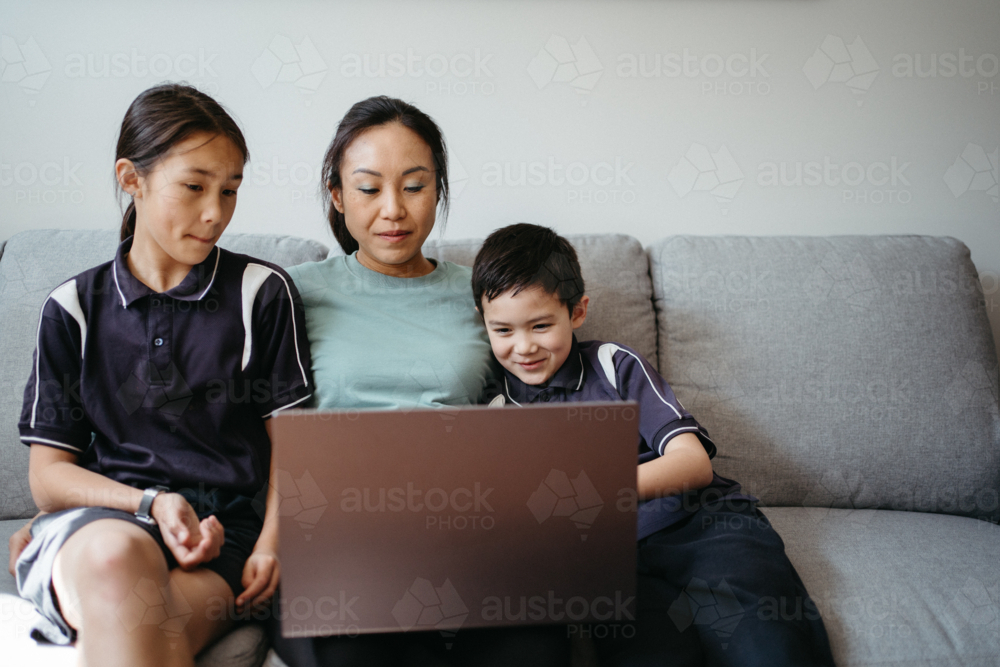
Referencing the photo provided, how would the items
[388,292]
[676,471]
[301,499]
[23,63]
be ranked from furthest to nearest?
[23,63] < [388,292] < [676,471] < [301,499]

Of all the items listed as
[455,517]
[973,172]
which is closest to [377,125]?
[455,517]

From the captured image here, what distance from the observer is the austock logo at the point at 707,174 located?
1.71m

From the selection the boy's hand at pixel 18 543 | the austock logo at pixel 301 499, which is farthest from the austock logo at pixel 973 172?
the boy's hand at pixel 18 543

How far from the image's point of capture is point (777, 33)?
169 cm

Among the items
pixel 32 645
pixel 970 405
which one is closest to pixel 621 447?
pixel 32 645

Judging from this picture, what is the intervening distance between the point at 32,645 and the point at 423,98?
132 centimetres

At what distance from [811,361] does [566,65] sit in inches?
35.7

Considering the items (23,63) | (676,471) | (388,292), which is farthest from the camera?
(23,63)

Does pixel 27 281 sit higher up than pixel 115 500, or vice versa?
pixel 27 281

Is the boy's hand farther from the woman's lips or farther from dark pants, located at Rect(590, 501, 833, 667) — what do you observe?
dark pants, located at Rect(590, 501, 833, 667)

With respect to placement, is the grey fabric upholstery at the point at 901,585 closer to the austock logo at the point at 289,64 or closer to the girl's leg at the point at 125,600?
the girl's leg at the point at 125,600

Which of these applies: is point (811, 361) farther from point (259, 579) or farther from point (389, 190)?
point (259, 579)

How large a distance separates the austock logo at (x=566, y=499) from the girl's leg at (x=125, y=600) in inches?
18.1

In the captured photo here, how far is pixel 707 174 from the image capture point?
1.72m
